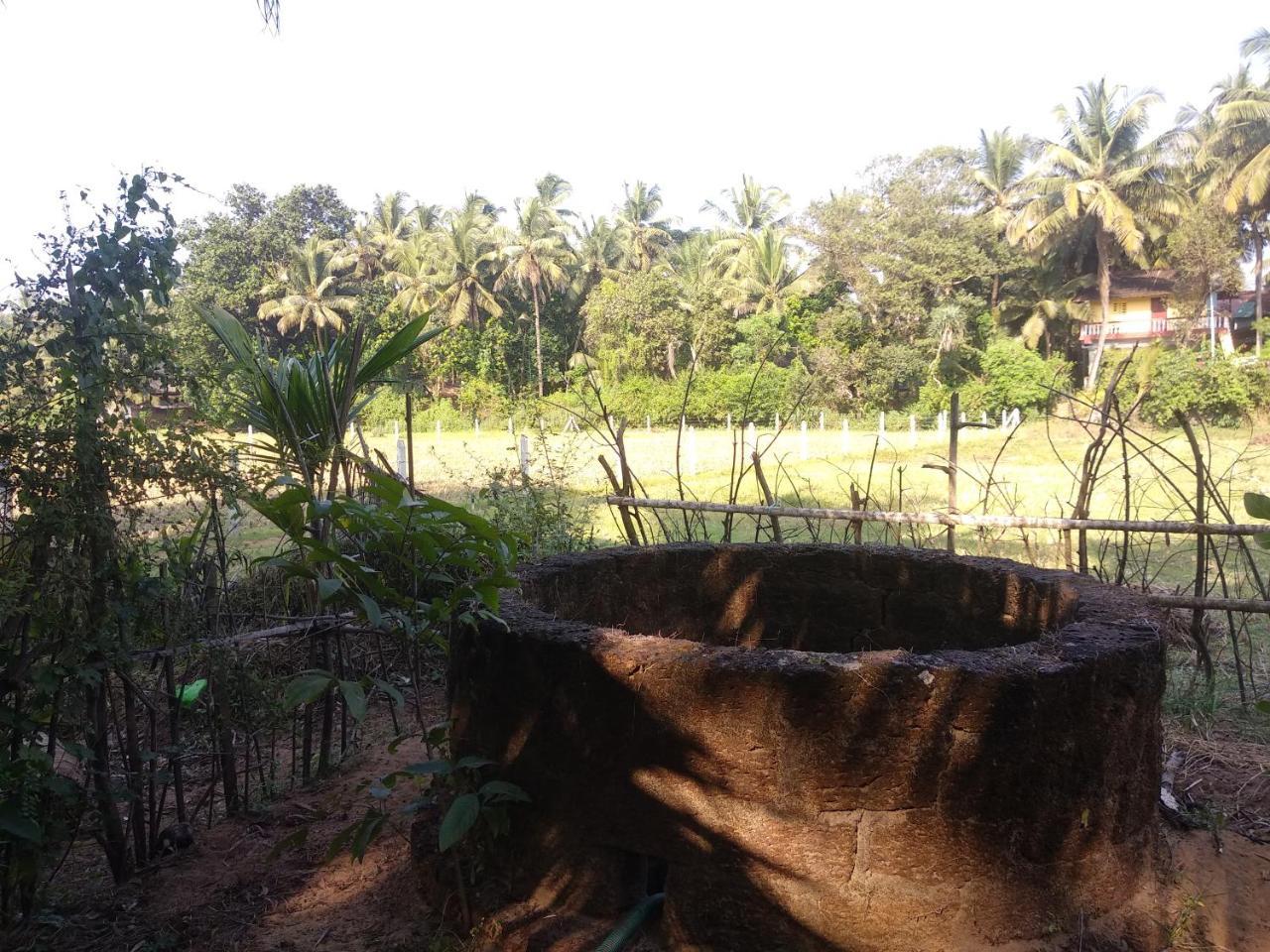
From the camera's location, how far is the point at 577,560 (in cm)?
361

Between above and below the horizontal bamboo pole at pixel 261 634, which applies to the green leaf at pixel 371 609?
above

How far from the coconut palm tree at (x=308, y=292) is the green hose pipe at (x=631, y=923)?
1069 inches

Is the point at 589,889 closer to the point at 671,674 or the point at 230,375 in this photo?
the point at 671,674

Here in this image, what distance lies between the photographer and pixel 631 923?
2.47 m

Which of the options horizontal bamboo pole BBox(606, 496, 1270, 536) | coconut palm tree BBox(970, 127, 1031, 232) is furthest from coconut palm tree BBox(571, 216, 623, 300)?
horizontal bamboo pole BBox(606, 496, 1270, 536)

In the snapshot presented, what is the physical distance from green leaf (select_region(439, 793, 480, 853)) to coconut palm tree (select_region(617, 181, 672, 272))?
3182 centimetres

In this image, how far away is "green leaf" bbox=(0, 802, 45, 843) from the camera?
229cm

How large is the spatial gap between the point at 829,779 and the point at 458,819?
3.10 feet

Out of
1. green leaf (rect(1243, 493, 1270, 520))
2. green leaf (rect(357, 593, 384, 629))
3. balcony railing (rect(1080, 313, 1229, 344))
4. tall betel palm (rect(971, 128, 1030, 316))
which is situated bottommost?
green leaf (rect(357, 593, 384, 629))

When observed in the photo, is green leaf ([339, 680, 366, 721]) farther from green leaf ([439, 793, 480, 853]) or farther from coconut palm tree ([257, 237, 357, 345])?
coconut palm tree ([257, 237, 357, 345])

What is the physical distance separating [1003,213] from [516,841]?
1089 inches

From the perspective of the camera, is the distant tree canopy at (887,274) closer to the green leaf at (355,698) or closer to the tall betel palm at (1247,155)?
the tall betel palm at (1247,155)

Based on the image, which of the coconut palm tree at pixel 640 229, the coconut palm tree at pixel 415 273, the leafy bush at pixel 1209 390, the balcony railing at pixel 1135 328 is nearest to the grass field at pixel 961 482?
the leafy bush at pixel 1209 390

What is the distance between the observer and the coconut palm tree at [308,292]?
2819 centimetres
